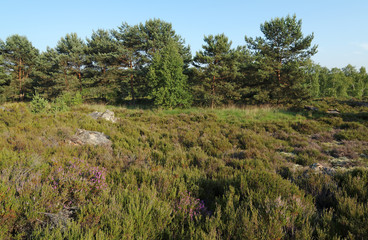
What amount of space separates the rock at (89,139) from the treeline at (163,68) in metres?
10.3

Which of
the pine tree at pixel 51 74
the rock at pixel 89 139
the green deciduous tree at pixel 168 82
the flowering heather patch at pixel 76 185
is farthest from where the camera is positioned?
the pine tree at pixel 51 74

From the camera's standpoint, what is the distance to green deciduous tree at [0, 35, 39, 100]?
27.8 m

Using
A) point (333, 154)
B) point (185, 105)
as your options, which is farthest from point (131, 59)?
point (333, 154)

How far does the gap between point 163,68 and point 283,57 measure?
13.0m

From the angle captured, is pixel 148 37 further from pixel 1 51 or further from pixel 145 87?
pixel 1 51

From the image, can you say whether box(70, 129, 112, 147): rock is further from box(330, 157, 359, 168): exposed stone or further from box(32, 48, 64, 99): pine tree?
box(32, 48, 64, 99): pine tree

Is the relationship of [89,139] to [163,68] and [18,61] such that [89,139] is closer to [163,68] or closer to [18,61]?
[163,68]

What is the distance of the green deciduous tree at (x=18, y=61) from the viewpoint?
27.8 meters

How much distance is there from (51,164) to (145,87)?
68.2 feet

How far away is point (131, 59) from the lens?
2431 cm

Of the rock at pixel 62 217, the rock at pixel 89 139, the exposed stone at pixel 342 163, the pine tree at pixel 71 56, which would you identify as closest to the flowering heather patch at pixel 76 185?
the rock at pixel 62 217

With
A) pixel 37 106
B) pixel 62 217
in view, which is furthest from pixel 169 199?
pixel 37 106

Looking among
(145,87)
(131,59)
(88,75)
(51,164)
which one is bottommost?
(51,164)

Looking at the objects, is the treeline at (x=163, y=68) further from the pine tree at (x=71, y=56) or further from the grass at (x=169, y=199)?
the grass at (x=169, y=199)
